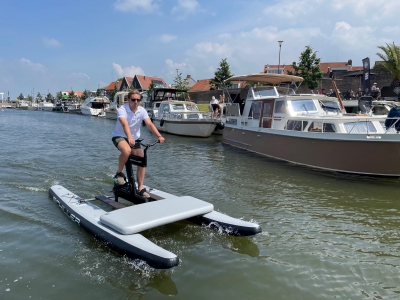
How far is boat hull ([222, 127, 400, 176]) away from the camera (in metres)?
9.92

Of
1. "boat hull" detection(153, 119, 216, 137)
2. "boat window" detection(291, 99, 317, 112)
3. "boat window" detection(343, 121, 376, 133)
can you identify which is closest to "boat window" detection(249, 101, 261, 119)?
"boat window" detection(291, 99, 317, 112)

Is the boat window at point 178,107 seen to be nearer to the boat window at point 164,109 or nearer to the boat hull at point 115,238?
the boat window at point 164,109

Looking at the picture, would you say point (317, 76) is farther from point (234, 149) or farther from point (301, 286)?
point (301, 286)

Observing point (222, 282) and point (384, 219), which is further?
point (384, 219)

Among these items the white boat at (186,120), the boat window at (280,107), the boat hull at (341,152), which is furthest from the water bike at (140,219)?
the white boat at (186,120)

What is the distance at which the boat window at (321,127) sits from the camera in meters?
11.1

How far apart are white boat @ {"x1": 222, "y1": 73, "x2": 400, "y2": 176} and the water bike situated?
22.1ft

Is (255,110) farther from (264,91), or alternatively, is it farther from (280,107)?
(280,107)

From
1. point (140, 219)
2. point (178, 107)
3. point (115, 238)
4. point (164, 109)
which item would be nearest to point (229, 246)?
point (140, 219)

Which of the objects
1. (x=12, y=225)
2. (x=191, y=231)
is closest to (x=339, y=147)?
(x=191, y=231)

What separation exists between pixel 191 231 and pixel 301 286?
6.65 feet

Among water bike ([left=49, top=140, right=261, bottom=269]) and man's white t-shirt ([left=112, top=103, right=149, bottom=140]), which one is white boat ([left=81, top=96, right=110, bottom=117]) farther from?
water bike ([left=49, top=140, right=261, bottom=269])

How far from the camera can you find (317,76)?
1287 inches

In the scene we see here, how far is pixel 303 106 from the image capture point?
43.7ft
